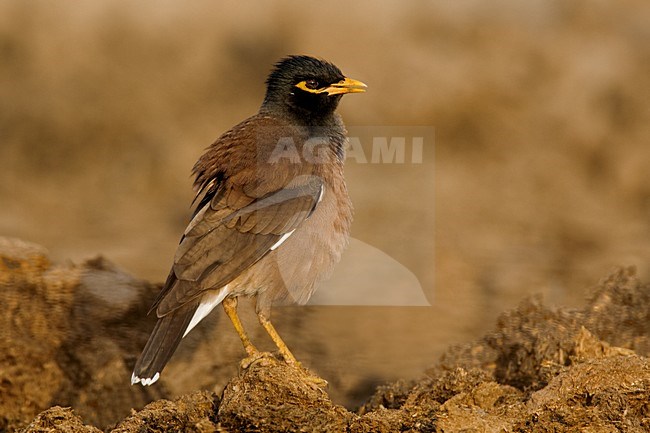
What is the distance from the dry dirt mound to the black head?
1598 mm

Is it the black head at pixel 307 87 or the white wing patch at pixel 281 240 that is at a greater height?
the black head at pixel 307 87

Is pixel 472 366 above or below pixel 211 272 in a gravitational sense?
below

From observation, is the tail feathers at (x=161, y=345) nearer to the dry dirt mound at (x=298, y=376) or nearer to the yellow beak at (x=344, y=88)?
the dry dirt mound at (x=298, y=376)

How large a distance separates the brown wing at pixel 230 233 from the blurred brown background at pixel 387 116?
10.1 ft

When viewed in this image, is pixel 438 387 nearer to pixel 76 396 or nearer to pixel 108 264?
pixel 76 396

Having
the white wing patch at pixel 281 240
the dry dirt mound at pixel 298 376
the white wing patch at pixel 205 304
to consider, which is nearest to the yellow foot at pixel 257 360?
the dry dirt mound at pixel 298 376

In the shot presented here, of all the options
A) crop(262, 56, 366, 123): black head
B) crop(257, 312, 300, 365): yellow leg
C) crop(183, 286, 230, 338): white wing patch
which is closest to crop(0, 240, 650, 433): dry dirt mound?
crop(257, 312, 300, 365): yellow leg

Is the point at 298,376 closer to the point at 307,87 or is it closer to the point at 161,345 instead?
the point at 161,345

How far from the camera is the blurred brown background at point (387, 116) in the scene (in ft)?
33.2

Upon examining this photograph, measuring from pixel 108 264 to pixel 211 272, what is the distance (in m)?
2.23

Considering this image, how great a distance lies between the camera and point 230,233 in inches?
245

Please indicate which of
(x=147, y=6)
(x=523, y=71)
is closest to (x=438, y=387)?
(x=523, y=71)

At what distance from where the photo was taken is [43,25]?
12055 millimetres

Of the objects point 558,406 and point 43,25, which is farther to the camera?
point 43,25
